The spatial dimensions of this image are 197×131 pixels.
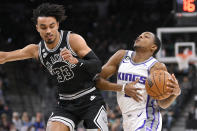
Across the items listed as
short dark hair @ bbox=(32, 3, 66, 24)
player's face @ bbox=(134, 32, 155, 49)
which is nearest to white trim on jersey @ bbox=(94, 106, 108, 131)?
player's face @ bbox=(134, 32, 155, 49)

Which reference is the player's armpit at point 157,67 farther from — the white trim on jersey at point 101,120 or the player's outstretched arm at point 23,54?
the player's outstretched arm at point 23,54

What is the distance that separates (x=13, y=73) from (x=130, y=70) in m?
12.7

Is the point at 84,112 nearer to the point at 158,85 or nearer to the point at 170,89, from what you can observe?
the point at 158,85

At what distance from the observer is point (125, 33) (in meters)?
17.8

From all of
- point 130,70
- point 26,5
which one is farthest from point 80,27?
point 130,70

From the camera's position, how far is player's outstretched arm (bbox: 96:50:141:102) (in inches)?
193

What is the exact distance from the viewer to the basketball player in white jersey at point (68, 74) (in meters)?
4.78

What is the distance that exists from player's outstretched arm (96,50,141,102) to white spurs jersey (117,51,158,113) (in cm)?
12

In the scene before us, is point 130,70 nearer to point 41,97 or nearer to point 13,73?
point 41,97

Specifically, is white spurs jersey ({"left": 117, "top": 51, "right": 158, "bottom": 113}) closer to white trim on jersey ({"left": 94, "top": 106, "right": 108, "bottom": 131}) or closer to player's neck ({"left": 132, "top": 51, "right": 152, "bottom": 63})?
player's neck ({"left": 132, "top": 51, "right": 152, "bottom": 63})

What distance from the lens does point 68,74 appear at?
486 centimetres

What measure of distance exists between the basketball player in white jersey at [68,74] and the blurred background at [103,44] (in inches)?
204

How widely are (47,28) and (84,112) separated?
1083 mm

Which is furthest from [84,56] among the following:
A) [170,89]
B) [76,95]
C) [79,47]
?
[170,89]
